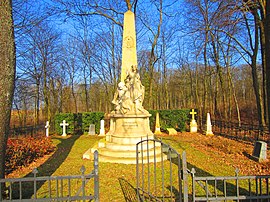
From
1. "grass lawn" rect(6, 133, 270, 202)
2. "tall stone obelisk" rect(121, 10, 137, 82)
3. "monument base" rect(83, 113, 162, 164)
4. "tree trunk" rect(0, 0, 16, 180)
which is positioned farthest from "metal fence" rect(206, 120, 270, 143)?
"tree trunk" rect(0, 0, 16, 180)

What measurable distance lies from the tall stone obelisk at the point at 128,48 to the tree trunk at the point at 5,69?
665cm

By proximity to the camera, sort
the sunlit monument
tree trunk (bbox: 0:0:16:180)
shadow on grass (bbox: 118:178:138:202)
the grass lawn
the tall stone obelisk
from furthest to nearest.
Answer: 1. the tall stone obelisk
2. the sunlit monument
3. the grass lawn
4. shadow on grass (bbox: 118:178:138:202)
5. tree trunk (bbox: 0:0:16:180)

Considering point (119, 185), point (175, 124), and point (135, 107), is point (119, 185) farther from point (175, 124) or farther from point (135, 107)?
point (175, 124)

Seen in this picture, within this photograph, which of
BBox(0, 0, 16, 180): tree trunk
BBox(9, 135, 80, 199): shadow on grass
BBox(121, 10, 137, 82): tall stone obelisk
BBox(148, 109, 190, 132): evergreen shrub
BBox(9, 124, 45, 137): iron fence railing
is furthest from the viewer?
BBox(148, 109, 190, 132): evergreen shrub

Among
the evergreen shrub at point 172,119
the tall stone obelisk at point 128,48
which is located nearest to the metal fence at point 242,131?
the evergreen shrub at point 172,119

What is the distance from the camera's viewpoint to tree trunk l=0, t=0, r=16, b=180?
3.62 meters

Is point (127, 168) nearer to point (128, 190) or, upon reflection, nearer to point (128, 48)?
point (128, 190)

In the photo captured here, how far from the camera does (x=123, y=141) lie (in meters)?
8.59

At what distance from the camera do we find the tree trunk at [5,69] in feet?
11.9

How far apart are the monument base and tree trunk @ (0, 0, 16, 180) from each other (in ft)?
15.5

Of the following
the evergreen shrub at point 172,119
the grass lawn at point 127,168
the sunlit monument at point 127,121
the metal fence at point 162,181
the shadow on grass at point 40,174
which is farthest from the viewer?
the evergreen shrub at point 172,119

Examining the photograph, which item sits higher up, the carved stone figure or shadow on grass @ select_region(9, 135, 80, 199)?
the carved stone figure

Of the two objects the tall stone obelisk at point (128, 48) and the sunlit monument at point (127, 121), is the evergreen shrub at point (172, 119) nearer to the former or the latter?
the tall stone obelisk at point (128, 48)

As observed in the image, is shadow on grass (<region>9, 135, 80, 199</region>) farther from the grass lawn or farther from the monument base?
the monument base
